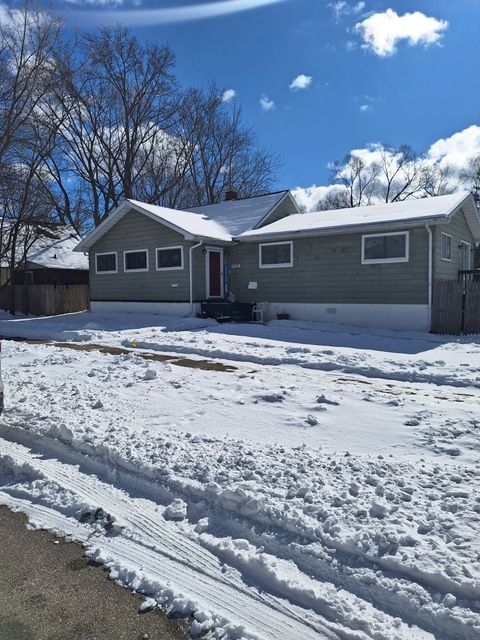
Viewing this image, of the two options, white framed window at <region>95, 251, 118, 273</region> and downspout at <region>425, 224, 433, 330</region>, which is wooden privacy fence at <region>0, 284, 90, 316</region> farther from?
downspout at <region>425, 224, 433, 330</region>

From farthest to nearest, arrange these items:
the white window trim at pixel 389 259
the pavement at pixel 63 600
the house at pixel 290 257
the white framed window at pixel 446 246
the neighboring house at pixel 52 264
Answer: the neighboring house at pixel 52 264 → the white framed window at pixel 446 246 → the house at pixel 290 257 → the white window trim at pixel 389 259 → the pavement at pixel 63 600

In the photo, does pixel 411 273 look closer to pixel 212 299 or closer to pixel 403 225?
pixel 403 225

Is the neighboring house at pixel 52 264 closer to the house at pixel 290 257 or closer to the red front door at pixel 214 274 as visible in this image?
the house at pixel 290 257

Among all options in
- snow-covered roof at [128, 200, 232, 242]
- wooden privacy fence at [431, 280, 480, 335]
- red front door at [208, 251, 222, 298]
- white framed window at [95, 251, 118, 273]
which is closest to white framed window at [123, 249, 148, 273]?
white framed window at [95, 251, 118, 273]

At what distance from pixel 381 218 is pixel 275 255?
13.5 ft

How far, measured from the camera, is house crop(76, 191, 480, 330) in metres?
14.0

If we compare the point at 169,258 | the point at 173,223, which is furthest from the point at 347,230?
the point at 169,258

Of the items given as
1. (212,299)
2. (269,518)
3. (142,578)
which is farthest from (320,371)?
(212,299)

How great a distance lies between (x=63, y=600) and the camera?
2.57m

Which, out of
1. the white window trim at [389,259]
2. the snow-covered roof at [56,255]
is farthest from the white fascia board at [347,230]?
the snow-covered roof at [56,255]

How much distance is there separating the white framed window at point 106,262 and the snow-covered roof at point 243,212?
15.5ft

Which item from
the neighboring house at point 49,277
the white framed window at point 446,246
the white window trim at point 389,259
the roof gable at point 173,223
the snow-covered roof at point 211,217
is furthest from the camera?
the neighboring house at point 49,277

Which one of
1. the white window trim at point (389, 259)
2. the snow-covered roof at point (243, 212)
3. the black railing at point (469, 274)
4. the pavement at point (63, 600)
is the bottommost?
the pavement at point (63, 600)

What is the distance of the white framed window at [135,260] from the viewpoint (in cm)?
1897
